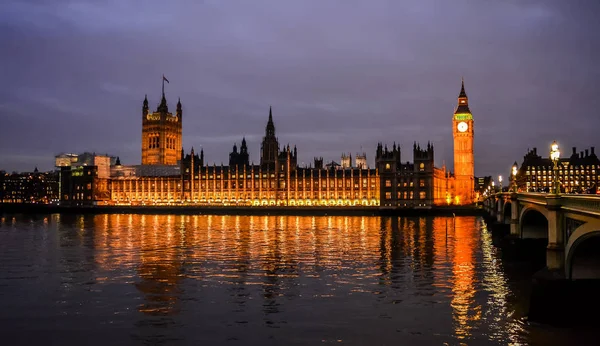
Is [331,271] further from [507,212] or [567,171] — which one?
[567,171]

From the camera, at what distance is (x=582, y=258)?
1000 inches

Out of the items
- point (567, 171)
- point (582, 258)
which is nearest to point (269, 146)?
point (567, 171)

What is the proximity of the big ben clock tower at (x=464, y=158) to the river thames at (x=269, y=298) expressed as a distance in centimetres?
12677

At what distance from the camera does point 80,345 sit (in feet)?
74.7

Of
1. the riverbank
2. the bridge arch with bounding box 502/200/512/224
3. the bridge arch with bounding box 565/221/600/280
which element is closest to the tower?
the riverbank

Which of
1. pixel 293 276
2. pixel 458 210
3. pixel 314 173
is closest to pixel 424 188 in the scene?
pixel 458 210

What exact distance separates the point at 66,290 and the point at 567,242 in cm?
2649

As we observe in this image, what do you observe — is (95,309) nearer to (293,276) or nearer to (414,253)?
(293,276)

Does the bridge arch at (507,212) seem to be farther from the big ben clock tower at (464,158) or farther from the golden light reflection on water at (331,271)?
the big ben clock tower at (464,158)

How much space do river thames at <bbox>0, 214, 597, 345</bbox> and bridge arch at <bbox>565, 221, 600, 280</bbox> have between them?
2.70 meters

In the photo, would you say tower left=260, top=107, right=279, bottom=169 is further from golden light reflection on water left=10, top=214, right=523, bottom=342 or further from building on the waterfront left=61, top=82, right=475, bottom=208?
golden light reflection on water left=10, top=214, right=523, bottom=342

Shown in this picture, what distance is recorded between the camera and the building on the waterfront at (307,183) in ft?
525

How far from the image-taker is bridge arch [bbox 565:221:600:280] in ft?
79.7

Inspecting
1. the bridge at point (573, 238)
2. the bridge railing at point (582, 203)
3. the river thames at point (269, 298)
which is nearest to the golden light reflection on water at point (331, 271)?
the river thames at point (269, 298)
